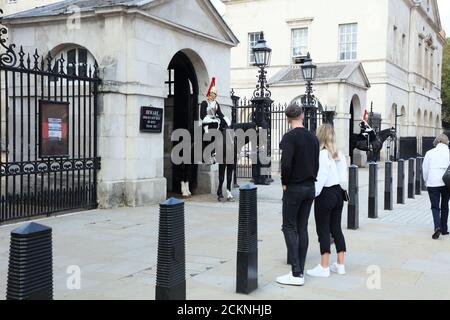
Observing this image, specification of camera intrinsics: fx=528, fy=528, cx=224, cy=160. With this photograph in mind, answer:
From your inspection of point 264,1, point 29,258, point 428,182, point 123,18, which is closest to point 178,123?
point 123,18

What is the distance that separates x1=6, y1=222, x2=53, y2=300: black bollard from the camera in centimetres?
294

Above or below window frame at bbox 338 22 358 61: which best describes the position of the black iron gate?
below

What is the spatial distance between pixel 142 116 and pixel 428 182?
5.39 metres

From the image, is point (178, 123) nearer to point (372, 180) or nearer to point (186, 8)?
point (186, 8)

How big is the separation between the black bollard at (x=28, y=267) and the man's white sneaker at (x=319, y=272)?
3498 mm

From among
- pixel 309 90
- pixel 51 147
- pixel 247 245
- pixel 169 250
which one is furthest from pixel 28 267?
pixel 309 90

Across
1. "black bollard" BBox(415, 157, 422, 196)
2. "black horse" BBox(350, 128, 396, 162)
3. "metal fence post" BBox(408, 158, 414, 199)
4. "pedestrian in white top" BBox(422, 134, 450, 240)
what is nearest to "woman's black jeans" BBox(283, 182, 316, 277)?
"pedestrian in white top" BBox(422, 134, 450, 240)

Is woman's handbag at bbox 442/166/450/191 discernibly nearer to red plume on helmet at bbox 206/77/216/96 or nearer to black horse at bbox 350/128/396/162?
red plume on helmet at bbox 206/77/216/96

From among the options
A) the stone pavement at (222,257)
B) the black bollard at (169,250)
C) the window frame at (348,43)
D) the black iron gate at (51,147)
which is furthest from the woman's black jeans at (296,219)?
the window frame at (348,43)

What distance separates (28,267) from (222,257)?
381cm

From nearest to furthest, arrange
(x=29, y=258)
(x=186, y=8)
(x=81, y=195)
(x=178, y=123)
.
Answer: (x=29, y=258) → (x=81, y=195) → (x=186, y=8) → (x=178, y=123)

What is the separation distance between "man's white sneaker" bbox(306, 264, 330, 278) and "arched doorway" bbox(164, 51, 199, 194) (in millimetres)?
6887

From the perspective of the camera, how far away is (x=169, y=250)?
4.20 meters

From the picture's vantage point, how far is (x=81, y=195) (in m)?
9.88
